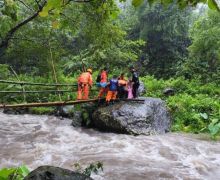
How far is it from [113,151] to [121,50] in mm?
9579

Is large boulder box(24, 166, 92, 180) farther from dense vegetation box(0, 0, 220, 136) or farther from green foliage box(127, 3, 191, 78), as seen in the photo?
green foliage box(127, 3, 191, 78)

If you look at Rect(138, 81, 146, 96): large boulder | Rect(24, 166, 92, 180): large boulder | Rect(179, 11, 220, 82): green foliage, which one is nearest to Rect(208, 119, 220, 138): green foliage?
Rect(24, 166, 92, 180): large boulder

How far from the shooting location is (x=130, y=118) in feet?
41.9

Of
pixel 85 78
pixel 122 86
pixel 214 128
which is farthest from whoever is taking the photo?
pixel 122 86

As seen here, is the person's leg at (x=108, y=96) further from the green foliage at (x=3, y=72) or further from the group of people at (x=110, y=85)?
the green foliage at (x=3, y=72)

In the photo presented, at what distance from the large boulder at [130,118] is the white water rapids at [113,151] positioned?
382 millimetres

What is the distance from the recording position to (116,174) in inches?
317

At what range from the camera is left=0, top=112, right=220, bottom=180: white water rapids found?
8.52m

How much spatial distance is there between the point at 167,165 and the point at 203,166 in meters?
0.91

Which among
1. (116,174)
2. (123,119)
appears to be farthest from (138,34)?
(116,174)

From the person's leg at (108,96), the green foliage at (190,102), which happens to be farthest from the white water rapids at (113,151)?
the person's leg at (108,96)

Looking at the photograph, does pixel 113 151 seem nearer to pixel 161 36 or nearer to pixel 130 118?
pixel 130 118

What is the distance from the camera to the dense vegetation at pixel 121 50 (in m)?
11.7

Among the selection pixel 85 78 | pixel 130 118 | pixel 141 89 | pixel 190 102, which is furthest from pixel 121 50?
pixel 85 78
